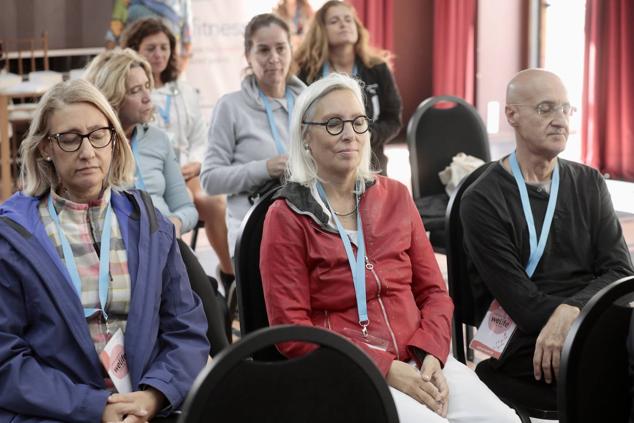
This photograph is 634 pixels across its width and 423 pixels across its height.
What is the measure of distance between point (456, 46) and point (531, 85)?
25.1ft

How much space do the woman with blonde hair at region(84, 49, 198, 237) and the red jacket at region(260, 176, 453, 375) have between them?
3.34 ft

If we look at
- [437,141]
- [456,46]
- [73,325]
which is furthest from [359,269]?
[456,46]

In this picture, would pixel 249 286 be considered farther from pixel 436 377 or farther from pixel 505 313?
pixel 505 313

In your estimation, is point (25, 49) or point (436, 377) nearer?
point (436, 377)

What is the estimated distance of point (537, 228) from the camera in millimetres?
2682

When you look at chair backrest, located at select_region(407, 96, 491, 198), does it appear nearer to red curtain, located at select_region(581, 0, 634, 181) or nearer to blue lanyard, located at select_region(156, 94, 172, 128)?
blue lanyard, located at select_region(156, 94, 172, 128)

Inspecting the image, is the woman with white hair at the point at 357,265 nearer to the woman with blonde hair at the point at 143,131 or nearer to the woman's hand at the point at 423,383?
the woman's hand at the point at 423,383

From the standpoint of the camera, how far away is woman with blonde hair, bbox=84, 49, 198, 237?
327 cm

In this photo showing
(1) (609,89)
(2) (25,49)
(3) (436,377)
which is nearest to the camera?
(3) (436,377)

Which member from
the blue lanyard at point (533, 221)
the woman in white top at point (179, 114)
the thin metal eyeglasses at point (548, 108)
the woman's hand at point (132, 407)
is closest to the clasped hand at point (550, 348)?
the blue lanyard at point (533, 221)

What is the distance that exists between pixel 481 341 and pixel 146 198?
1.04 metres

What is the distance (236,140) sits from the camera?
11.8ft

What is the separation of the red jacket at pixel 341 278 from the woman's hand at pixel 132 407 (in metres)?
0.36

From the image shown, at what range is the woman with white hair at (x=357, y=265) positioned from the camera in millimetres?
2266
